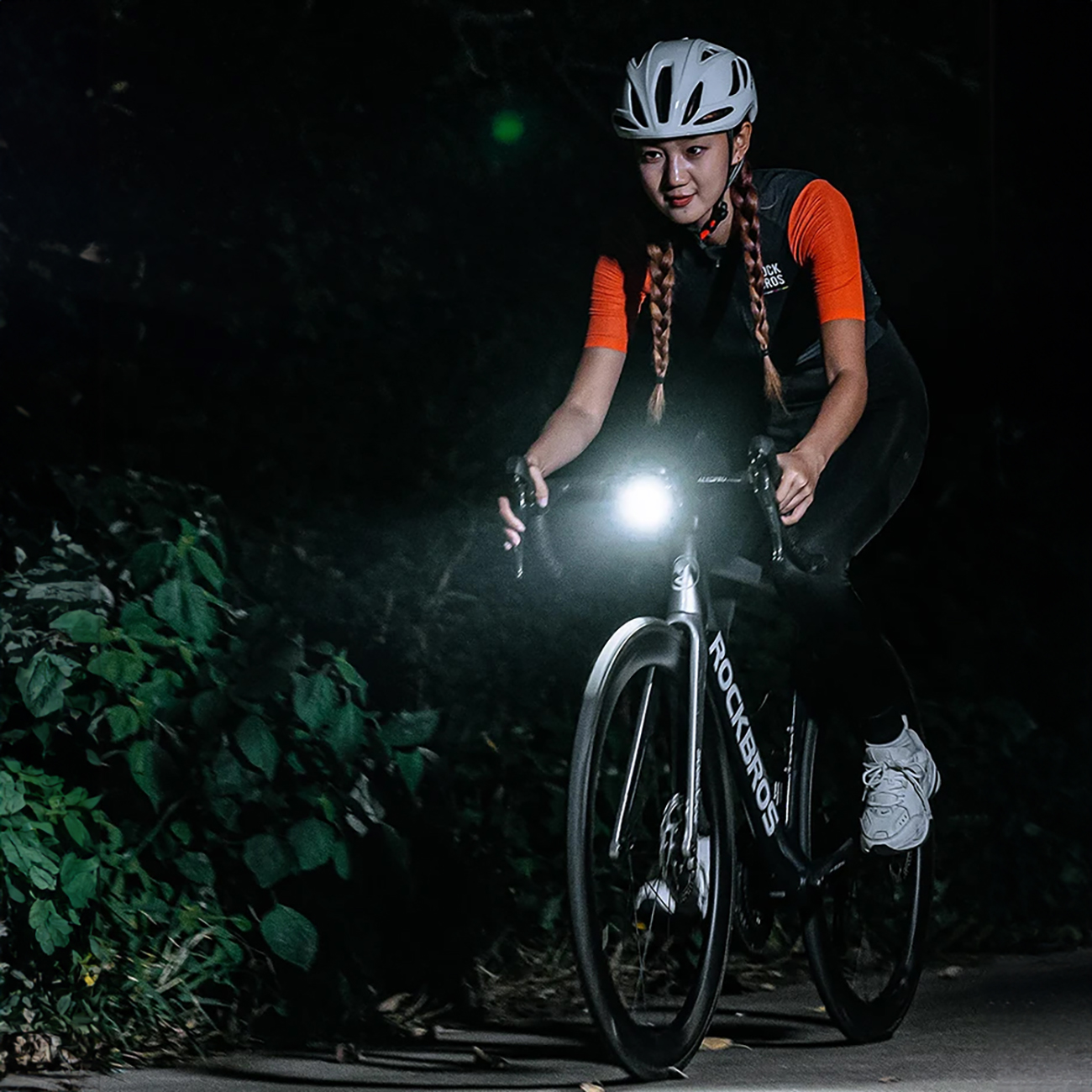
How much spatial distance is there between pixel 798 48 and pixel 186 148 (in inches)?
65.3

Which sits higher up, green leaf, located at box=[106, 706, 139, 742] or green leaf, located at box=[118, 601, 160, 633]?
green leaf, located at box=[118, 601, 160, 633]

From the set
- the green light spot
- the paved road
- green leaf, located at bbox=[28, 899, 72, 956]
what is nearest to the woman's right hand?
the paved road

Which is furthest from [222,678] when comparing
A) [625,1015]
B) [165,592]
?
[625,1015]

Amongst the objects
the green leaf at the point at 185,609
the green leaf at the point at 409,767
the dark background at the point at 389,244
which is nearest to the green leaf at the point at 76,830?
the green leaf at the point at 185,609

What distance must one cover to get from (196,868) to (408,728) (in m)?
0.60

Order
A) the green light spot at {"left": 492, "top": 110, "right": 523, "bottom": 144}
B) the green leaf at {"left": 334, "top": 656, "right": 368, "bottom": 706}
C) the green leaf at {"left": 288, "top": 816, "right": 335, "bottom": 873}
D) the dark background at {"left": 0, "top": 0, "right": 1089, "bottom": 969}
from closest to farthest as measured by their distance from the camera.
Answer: the green leaf at {"left": 288, "top": 816, "right": 335, "bottom": 873}
the green leaf at {"left": 334, "top": 656, "right": 368, "bottom": 706}
the dark background at {"left": 0, "top": 0, "right": 1089, "bottom": 969}
the green light spot at {"left": 492, "top": 110, "right": 523, "bottom": 144}

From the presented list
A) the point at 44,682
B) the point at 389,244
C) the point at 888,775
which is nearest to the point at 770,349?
the point at 888,775

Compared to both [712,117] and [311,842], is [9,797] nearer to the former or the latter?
[311,842]

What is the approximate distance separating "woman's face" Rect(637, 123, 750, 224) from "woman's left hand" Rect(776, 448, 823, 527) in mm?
624

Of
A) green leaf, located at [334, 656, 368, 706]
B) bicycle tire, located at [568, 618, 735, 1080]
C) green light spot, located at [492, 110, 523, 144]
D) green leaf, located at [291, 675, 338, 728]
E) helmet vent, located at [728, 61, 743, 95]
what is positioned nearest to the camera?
bicycle tire, located at [568, 618, 735, 1080]

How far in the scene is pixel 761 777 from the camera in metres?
4.36

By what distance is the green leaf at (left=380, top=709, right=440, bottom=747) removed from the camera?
15.1 feet

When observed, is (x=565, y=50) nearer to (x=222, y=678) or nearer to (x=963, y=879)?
(x=222, y=678)

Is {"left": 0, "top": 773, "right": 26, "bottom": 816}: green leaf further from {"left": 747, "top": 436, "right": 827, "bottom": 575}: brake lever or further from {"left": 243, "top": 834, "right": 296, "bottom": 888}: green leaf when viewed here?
{"left": 747, "top": 436, "right": 827, "bottom": 575}: brake lever
